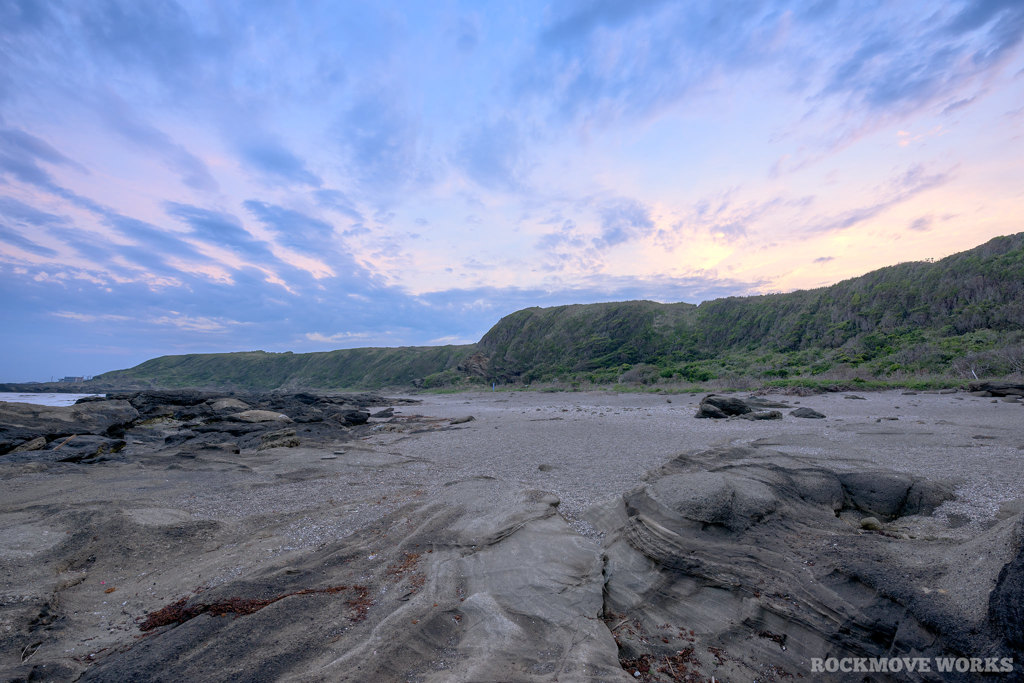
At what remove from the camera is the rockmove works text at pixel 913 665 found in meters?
2.03

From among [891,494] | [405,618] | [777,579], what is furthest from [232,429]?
[891,494]

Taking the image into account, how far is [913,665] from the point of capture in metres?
2.27

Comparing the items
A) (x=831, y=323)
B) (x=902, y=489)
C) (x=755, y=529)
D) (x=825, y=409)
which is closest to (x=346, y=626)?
(x=755, y=529)

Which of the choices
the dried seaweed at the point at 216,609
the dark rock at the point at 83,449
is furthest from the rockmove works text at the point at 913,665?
the dark rock at the point at 83,449

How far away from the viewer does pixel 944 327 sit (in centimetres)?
2456

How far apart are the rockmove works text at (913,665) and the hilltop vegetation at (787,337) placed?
21.2 m

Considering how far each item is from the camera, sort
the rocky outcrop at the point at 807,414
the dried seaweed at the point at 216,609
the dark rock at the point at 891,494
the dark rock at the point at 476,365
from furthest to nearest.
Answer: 1. the dark rock at the point at 476,365
2. the rocky outcrop at the point at 807,414
3. the dark rock at the point at 891,494
4. the dried seaweed at the point at 216,609

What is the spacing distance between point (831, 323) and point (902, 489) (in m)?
34.3

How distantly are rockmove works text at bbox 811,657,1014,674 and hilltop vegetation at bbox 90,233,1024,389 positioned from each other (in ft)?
69.5

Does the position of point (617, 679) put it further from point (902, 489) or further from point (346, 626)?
point (902, 489)

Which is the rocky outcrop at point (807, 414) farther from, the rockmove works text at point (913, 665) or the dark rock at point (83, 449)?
the dark rock at point (83, 449)

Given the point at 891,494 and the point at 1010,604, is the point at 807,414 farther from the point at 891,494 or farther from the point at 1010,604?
the point at 1010,604

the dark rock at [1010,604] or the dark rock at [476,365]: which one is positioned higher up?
the dark rock at [476,365]

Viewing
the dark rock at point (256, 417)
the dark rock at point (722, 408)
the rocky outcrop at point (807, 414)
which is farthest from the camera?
the dark rock at point (256, 417)
